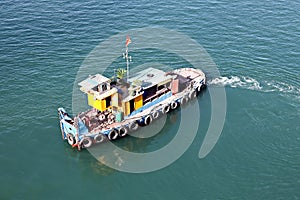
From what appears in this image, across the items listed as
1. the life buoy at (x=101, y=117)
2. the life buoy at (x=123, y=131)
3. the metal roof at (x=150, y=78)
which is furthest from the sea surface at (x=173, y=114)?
the metal roof at (x=150, y=78)

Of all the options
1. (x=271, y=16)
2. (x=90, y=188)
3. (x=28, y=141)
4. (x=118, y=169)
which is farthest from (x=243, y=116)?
(x=271, y=16)

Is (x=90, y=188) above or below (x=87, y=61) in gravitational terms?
below

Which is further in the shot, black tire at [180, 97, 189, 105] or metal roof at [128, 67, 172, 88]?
black tire at [180, 97, 189, 105]

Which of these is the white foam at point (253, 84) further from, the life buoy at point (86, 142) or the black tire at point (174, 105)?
the life buoy at point (86, 142)

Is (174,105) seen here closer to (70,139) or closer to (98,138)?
(98,138)

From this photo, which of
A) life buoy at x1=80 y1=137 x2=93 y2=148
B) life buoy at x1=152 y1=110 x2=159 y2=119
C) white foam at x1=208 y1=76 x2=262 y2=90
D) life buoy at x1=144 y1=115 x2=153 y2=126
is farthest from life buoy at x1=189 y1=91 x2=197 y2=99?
life buoy at x1=80 y1=137 x2=93 y2=148

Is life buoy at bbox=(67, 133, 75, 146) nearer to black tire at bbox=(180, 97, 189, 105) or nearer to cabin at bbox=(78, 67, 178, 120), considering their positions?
cabin at bbox=(78, 67, 178, 120)

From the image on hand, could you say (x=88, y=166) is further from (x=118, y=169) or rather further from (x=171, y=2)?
(x=171, y=2)
